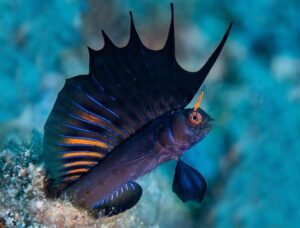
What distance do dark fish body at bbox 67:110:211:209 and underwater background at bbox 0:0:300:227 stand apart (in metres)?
0.15

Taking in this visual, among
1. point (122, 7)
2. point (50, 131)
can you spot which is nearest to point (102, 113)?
point (50, 131)

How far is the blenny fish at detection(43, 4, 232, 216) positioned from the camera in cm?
209

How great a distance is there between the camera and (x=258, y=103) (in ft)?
8.68

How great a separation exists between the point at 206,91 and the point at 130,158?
3.30 feet

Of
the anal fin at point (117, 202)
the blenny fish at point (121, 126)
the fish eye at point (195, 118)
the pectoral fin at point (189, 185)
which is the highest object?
the blenny fish at point (121, 126)

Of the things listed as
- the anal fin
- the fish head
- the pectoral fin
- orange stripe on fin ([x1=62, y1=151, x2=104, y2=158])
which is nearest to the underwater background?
the anal fin

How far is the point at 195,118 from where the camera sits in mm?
2121

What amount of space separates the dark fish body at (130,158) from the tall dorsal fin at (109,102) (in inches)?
2.4

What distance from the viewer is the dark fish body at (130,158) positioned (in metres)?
2.18

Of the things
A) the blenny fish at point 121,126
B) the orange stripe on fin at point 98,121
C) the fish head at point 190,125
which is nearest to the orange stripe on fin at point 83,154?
the blenny fish at point 121,126

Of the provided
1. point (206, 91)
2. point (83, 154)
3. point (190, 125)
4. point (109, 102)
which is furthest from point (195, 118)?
point (83, 154)

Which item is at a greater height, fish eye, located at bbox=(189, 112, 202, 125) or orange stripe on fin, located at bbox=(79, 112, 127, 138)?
orange stripe on fin, located at bbox=(79, 112, 127, 138)

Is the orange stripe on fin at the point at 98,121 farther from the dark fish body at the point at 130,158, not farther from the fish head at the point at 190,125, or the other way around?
the fish head at the point at 190,125

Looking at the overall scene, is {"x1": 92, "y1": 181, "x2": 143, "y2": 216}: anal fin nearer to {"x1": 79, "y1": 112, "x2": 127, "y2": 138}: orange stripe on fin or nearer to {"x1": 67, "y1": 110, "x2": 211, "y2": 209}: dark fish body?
{"x1": 67, "y1": 110, "x2": 211, "y2": 209}: dark fish body
